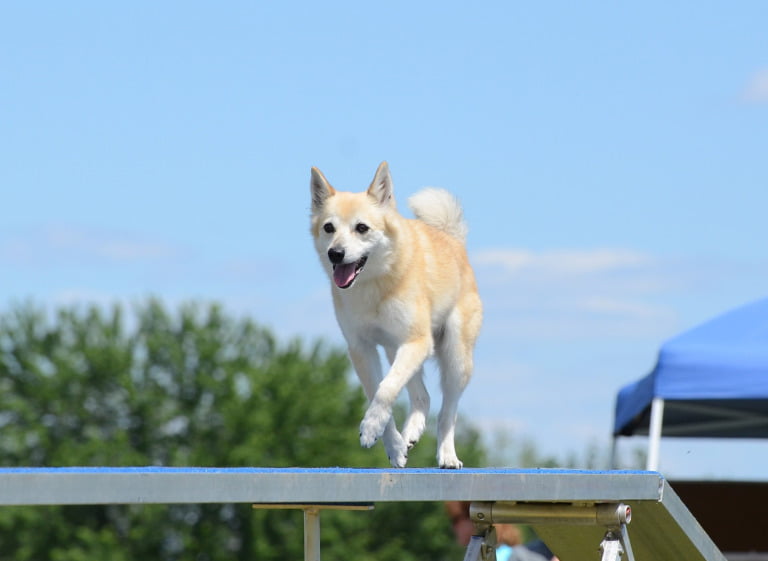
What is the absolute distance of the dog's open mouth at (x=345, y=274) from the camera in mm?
5672

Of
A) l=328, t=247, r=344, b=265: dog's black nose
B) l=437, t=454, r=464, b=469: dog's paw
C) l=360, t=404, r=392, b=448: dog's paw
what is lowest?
l=437, t=454, r=464, b=469: dog's paw

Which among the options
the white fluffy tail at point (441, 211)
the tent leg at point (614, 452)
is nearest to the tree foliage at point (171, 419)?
the tent leg at point (614, 452)

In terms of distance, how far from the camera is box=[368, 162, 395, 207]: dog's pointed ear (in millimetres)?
6023

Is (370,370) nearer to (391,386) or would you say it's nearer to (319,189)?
(391,386)

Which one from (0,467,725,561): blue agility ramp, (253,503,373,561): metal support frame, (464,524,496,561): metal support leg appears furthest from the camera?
(464,524,496,561): metal support leg

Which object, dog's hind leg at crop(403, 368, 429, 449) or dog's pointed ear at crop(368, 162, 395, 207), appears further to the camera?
dog's hind leg at crop(403, 368, 429, 449)

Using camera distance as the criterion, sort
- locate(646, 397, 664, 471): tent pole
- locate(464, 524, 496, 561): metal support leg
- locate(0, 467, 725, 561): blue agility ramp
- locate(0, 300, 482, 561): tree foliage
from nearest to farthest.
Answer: locate(0, 467, 725, 561): blue agility ramp, locate(464, 524, 496, 561): metal support leg, locate(646, 397, 664, 471): tent pole, locate(0, 300, 482, 561): tree foliage

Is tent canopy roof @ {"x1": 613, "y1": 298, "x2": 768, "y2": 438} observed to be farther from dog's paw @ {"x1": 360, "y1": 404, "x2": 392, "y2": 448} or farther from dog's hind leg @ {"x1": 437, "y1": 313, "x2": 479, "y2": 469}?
dog's paw @ {"x1": 360, "y1": 404, "x2": 392, "y2": 448}

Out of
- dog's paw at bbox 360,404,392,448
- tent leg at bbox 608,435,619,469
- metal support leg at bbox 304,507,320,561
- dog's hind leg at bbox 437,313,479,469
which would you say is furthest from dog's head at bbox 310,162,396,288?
tent leg at bbox 608,435,619,469

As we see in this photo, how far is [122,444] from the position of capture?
1261 inches

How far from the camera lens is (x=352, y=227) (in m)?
5.82

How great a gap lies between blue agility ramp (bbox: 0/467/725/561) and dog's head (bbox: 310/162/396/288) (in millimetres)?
1398

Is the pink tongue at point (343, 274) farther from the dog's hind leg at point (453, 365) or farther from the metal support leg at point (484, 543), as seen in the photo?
the metal support leg at point (484, 543)

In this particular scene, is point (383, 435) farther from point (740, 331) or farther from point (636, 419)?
point (636, 419)
